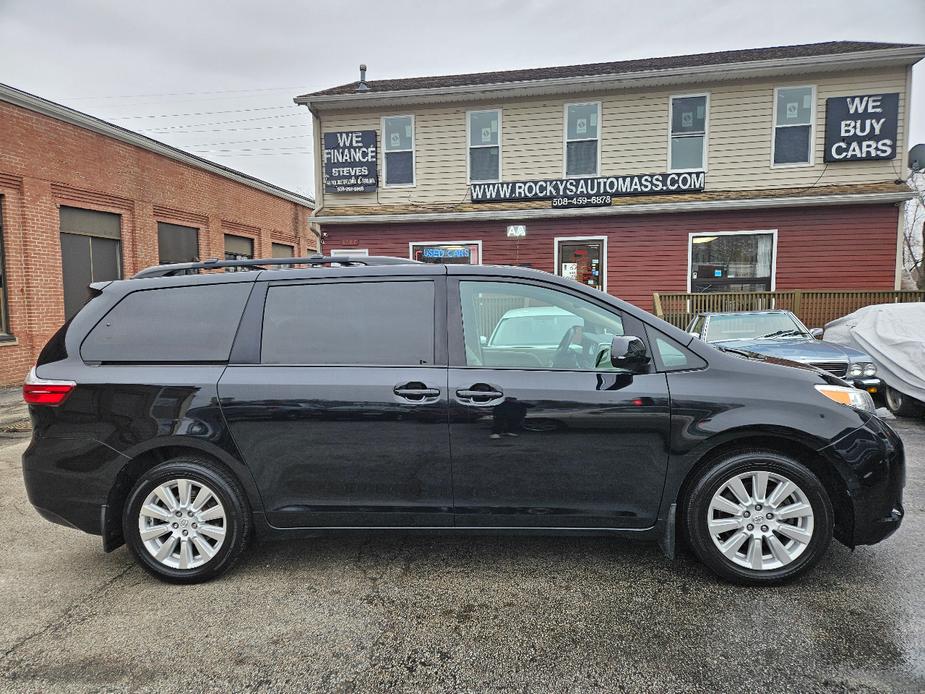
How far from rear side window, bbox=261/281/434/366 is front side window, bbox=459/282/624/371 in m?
0.25

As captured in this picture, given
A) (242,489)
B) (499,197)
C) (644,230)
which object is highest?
(499,197)

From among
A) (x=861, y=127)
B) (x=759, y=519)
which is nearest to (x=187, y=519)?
(x=759, y=519)

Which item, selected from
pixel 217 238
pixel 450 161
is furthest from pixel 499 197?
pixel 217 238

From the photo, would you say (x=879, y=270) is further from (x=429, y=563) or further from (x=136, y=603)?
(x=136, y=603)

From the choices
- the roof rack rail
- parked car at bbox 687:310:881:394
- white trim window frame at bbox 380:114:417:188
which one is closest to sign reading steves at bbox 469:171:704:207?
white trim window frame at bbox 380:114:417:188

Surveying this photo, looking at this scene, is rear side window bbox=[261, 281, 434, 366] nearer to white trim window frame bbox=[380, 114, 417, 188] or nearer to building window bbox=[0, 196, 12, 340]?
building window bbox=[0, 196, 12, 340]

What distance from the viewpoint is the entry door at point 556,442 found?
2.87m

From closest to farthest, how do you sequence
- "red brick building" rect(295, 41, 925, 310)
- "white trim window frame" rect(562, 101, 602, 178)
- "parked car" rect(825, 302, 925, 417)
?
"parked car" rect(825, 302, 925, 417), "red brick building" rect(295, 41, 925, 310), "white trim window frame" rect(562, 101, 602, 178)

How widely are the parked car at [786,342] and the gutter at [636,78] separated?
6992mm

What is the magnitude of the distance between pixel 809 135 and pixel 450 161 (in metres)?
8.31

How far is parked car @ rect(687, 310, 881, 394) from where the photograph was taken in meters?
6.24

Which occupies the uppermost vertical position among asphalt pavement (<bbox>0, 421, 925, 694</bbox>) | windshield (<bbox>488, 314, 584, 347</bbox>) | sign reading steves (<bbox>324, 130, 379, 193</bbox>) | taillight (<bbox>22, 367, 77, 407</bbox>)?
sign reading steves (<bbox>324, 130, 379, 193</bbox>)

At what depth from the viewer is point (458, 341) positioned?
3.00 metres

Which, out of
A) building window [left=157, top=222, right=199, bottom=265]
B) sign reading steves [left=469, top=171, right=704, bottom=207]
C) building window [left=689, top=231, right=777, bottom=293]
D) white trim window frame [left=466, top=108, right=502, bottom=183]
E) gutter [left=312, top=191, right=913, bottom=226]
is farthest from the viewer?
building window [left=157, top=222, right=199, bottom=265]
